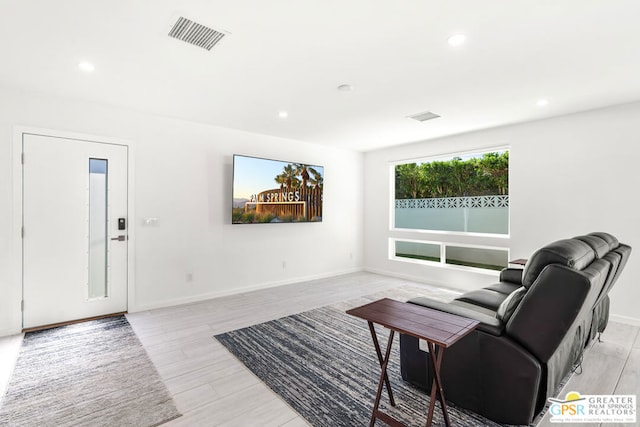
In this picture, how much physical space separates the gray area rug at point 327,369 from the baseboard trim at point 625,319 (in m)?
2.80

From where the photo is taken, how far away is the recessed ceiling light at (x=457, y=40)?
2.24 meters

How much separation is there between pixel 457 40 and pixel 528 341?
81.2 inches

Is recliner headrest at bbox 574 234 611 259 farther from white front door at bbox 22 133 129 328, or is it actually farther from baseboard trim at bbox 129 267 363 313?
white front door at bbox 22 133 129 328

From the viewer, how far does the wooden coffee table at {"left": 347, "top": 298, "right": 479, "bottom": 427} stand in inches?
60.9

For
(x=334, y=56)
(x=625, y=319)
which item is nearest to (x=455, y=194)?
(x=625, y=319)

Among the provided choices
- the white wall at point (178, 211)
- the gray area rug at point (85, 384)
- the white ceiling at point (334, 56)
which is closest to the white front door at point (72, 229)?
the white wall at point (178, 211)

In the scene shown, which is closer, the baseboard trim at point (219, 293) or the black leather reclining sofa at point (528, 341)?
the black leather reclining sofa at point (528, 341)

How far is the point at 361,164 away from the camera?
6648mm

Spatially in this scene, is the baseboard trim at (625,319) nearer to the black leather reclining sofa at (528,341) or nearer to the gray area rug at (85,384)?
the black leather reclining sofa at (528,341)

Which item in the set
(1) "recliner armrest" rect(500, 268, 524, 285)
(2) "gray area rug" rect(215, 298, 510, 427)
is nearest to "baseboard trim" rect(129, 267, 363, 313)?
(2) "gray area rug" rect(215, 298, 510, 427)

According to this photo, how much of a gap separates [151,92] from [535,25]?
3454 millimetres

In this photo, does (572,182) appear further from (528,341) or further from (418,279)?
(528,341)

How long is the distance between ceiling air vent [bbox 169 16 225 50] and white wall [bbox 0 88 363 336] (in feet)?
7.06

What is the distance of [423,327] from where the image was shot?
1633 mm
